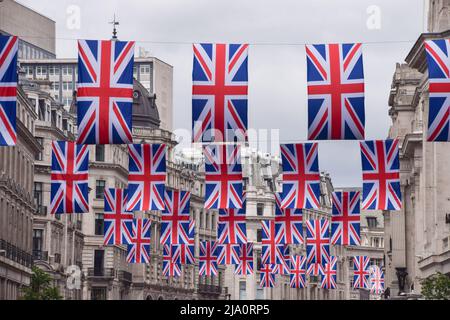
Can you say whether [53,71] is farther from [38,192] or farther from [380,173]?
[380,173]

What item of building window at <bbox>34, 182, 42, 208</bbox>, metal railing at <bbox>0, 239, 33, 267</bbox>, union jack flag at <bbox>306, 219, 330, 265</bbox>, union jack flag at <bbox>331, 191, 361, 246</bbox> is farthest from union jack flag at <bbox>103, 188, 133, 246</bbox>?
building window at <bbox>34, 182, 42, 208</bbox>

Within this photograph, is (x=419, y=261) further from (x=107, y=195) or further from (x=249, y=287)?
(x=249, y=287)

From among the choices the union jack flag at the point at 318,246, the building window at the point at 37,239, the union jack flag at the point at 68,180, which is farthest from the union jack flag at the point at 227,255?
the building window at the point at 37,239

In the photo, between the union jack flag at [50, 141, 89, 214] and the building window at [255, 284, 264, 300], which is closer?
the union jack flag at [50, 141, 89, 214]

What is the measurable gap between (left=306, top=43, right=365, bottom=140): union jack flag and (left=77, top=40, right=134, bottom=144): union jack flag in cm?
526

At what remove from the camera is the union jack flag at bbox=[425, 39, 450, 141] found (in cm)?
4322

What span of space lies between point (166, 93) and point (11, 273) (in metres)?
102

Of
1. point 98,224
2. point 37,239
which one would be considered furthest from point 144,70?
point 37,239

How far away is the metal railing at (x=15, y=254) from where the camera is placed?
75.8 metres

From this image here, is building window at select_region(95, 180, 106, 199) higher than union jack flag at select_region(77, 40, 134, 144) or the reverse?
higher

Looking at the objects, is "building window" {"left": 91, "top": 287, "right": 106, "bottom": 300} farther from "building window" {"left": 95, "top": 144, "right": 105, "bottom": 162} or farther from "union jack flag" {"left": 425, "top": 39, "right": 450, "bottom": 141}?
"union jack flag" {"left": 425, "top": 39, "right": 450, "bottom": 141}

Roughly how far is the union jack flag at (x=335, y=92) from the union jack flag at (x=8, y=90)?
27.7ft
